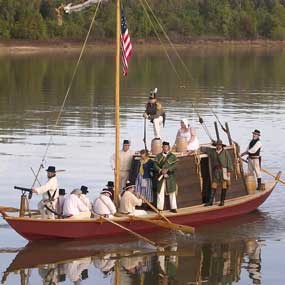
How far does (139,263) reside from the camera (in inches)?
872

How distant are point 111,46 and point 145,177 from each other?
114 meters

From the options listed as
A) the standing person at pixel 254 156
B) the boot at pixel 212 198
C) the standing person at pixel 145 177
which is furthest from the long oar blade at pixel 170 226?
the standing person at pixel 254 156

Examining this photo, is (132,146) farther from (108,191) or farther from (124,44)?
(108,191)

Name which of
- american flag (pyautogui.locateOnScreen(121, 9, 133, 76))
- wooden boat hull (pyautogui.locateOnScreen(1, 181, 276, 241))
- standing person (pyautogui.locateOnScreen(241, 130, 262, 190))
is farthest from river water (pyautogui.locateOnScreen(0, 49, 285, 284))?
american flag (pyautogui.locateOnScreen(121, 9, 133, 76))

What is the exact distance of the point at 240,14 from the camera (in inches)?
6786

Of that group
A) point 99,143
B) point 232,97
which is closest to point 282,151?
point 99,143

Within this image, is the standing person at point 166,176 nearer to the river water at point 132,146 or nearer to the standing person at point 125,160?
the river water at point 132,146

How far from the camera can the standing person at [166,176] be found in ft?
82.0

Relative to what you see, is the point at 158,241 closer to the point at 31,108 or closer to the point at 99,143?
the point at 99,143

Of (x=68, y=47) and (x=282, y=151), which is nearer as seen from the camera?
(x=282, y=151)

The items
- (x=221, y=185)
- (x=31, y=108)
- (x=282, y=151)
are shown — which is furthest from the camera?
(x=31, y=108)

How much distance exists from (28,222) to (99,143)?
54.8ft

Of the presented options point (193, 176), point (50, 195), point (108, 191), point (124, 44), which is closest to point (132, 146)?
point (193, 176)

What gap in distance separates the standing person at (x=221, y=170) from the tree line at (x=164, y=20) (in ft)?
315
